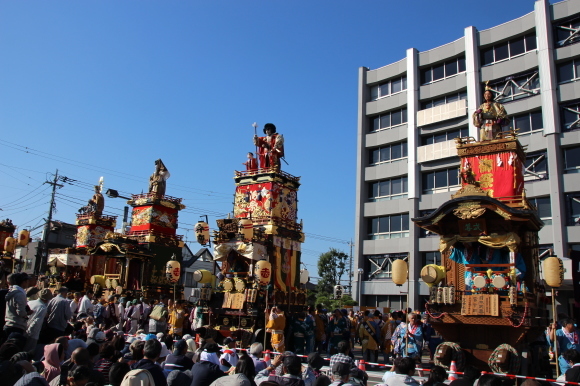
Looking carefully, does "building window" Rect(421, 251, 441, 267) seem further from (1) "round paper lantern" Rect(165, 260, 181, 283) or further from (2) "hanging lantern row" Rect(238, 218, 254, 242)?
(1) "round paper lantern" Rect(165, 260, 181, 283)

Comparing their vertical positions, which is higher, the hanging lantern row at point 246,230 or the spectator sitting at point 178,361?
the hanging lantern row at point 246,230

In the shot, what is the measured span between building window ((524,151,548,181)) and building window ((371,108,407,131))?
1050 cm

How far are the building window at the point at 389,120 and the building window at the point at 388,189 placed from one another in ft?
15.4

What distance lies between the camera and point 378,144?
39.4 meters

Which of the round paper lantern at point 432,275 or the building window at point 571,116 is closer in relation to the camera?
the round paper lantern at point 432,275

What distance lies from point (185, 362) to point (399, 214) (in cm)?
3113

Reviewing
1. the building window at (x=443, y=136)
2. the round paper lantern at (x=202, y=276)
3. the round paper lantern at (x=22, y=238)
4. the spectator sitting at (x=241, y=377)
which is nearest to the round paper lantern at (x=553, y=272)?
the spectator sitting at (x=241, y=377)

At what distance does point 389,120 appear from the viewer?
39.7 m

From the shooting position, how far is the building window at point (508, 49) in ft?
108

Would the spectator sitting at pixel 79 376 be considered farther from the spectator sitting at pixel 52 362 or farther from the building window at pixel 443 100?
the building window at pixel 443 100

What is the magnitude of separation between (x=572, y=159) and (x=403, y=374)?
1129 inches

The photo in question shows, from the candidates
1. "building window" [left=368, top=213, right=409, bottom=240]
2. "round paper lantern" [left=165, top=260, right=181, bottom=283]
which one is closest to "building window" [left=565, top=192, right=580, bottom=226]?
"building window" [left=368, top=213, right=409, bottom=240]

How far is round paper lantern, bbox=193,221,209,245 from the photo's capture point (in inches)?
883

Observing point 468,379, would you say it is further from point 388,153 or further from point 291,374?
point 388,153
